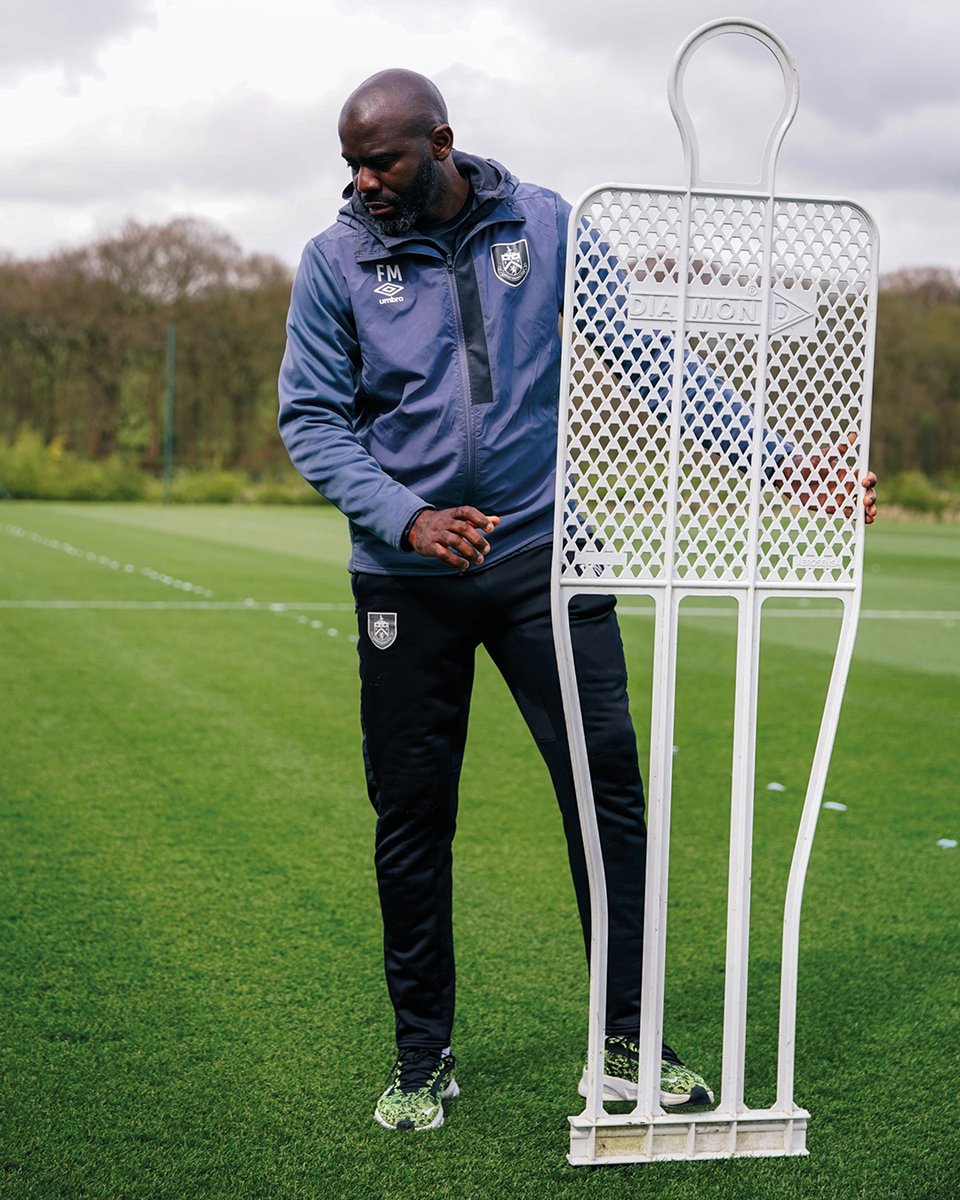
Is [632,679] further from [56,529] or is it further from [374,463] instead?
[56,529]

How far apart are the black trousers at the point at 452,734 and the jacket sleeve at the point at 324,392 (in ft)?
0.85

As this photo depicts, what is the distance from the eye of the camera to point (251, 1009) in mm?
3410

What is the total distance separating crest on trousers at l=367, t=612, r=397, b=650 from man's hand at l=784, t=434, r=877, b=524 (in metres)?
0.81

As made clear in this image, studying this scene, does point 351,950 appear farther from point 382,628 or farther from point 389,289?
point 389,289

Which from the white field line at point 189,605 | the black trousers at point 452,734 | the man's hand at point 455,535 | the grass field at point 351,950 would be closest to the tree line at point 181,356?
the white field line at point 189,605

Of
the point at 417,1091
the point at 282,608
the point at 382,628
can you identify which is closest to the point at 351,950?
the point at 417,1091

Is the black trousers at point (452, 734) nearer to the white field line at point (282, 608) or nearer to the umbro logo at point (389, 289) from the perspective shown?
the umbro logo at point (389, 289)

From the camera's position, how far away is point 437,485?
8.89ft

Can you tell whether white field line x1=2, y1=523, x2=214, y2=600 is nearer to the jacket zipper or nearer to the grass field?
the grass field

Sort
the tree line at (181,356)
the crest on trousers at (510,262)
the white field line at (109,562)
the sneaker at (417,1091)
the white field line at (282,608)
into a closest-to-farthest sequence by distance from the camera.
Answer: the crest on trousers at (510,262)
the sneaker at (417,1091)
the white field line at (282,608)
the white field line at (109,562)
the tree line at (181,356)

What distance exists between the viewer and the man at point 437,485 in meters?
2.65

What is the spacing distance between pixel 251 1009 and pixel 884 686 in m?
5.88

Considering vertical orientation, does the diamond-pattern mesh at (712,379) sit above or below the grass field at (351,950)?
above

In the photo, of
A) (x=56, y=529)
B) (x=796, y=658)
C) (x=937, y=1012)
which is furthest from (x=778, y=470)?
(x=56, y=529)
